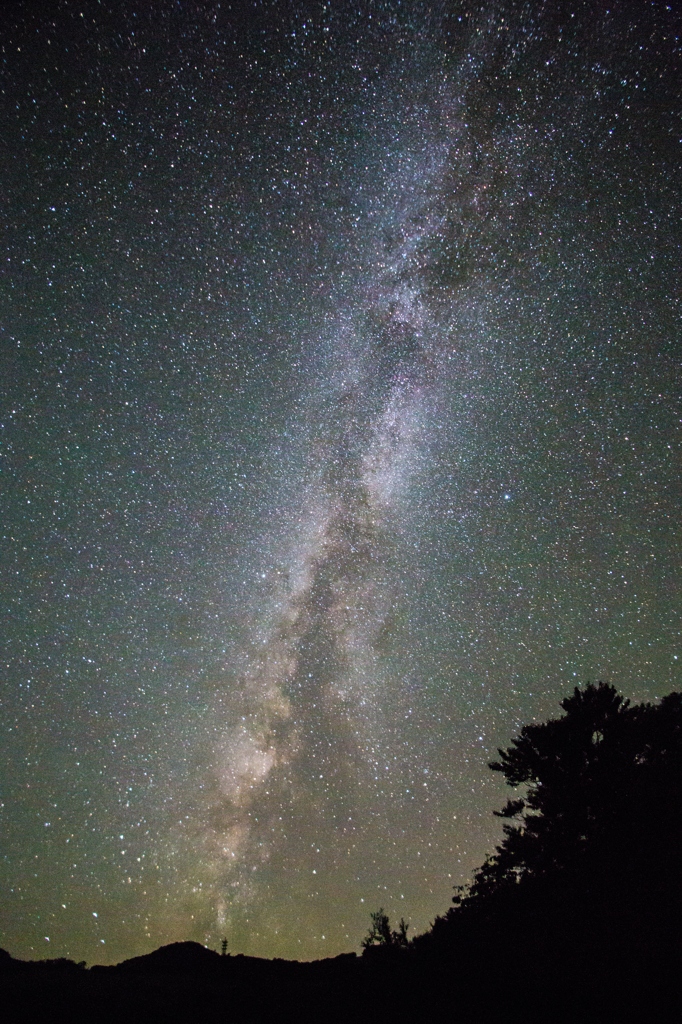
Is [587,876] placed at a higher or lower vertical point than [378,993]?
higher

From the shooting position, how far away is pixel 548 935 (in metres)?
8.80

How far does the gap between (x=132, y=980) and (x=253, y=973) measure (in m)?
3.86

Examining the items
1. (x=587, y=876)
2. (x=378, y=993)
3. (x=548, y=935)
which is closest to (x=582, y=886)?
(x=587, y=876)

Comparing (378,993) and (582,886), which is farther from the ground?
(582,886)

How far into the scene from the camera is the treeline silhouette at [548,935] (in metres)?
7.00

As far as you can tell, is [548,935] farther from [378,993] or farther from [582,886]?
[378,993]

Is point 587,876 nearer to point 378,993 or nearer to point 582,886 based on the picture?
point 582,886

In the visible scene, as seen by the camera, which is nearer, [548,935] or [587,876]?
[548,935]

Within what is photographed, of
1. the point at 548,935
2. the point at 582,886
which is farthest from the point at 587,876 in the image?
the point at 548,935

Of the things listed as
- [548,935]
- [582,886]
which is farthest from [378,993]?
[582,886]

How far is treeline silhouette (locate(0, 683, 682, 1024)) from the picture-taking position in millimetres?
7000

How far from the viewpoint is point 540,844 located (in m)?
12.2

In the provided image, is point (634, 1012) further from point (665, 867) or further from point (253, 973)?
point (253, 973)

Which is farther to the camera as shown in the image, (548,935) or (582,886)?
(582,886)
